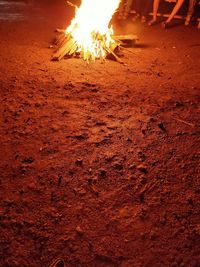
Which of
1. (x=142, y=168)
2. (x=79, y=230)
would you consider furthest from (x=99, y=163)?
(x=79, y=230)

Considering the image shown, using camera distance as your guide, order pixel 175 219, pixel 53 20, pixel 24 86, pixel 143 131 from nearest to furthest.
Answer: pixel 175 219, pixel 143 131, pixel 24 86, pixel 53 20

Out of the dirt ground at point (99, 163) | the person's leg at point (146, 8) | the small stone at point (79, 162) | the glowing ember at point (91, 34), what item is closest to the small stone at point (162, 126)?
the dirt ground at point (99, 163)

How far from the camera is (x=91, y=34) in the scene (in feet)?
18.3

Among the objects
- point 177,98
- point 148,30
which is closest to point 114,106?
point 177,98

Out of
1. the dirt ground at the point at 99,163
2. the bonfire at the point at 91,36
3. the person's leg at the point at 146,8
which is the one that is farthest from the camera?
the person's leg at the point at 146,8

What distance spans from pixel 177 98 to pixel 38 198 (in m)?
2.59

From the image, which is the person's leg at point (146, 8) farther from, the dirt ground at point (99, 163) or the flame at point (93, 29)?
the dirt ground at point (99, 163)

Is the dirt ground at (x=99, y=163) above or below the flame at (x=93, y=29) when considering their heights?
below

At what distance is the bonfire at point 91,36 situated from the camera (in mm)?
5465

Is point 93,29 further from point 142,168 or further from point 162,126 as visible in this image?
point 142,168

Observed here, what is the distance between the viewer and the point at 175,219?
8.07 feet

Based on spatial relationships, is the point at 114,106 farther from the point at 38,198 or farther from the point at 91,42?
the point at 91,42

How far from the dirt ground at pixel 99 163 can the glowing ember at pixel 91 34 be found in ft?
1.28

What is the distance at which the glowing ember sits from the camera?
548cm
